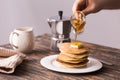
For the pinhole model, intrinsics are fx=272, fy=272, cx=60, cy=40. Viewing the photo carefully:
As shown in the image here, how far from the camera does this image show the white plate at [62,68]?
1015 millimetres

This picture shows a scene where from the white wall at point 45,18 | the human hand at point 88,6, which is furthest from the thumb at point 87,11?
the white wall at point 45,18

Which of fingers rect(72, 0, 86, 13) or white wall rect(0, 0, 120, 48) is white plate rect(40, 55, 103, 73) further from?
white wall rect(0, 0, 120, 48)

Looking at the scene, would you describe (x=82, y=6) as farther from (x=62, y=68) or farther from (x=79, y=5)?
(x=62, y=68)

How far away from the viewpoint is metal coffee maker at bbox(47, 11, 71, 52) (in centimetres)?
130

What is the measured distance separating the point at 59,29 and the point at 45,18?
1.26 m

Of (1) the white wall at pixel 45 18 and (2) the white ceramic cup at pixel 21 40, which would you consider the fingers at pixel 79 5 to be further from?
(1) the white wall at pixel 45 18

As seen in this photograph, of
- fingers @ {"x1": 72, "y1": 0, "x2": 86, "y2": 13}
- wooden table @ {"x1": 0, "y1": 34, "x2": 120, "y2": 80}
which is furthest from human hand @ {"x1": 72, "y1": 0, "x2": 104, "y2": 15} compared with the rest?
wooden table @ {"x1": 0, "y1": 34, "x2": 120, "y2": 80}

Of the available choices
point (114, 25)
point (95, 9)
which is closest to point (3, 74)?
point (95, 9)

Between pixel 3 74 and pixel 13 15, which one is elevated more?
pixel 13 15

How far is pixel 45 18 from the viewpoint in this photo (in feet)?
8.38

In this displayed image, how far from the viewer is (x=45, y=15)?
2547 mm

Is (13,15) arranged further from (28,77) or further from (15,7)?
(28,77)

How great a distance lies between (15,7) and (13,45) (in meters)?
1.53

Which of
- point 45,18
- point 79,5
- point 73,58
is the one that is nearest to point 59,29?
point 79,5
